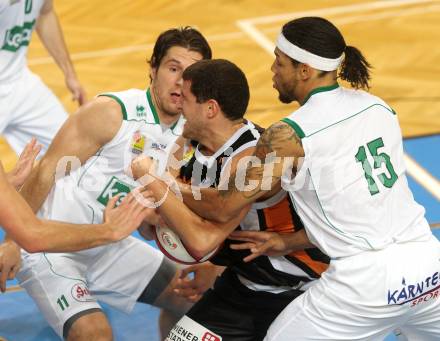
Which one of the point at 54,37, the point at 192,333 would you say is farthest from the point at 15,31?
Result: the point at 192,333

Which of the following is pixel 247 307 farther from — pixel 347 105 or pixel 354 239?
pixel 347 105


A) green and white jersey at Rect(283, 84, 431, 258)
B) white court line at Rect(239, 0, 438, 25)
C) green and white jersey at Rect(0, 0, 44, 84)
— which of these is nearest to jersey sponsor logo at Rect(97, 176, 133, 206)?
green and white jersey at Rect(283, 84, 431, 258)

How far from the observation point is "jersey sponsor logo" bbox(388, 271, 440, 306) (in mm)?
4949

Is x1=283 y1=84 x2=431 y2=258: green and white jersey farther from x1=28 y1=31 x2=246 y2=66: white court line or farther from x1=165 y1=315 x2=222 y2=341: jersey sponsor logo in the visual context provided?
x1=28 y1=31 x2=246 y2=66: white court line

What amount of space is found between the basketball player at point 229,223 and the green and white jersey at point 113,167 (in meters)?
0.53

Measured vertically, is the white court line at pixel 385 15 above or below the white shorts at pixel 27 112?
below

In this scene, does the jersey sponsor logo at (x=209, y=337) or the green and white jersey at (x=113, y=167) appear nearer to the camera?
the jersey sponsor logo at (x=209, y=337)

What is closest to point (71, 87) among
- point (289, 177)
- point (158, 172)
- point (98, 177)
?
point (98, 177)

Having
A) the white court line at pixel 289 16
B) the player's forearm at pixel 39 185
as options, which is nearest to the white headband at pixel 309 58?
the player's forearm at pixel 39 185

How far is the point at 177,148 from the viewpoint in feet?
19.9

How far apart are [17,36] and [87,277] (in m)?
2.37

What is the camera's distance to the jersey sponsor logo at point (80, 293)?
6.08 meters

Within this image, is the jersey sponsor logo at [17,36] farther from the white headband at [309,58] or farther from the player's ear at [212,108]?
the white headband at [309,58]

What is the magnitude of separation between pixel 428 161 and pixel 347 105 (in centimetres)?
432
